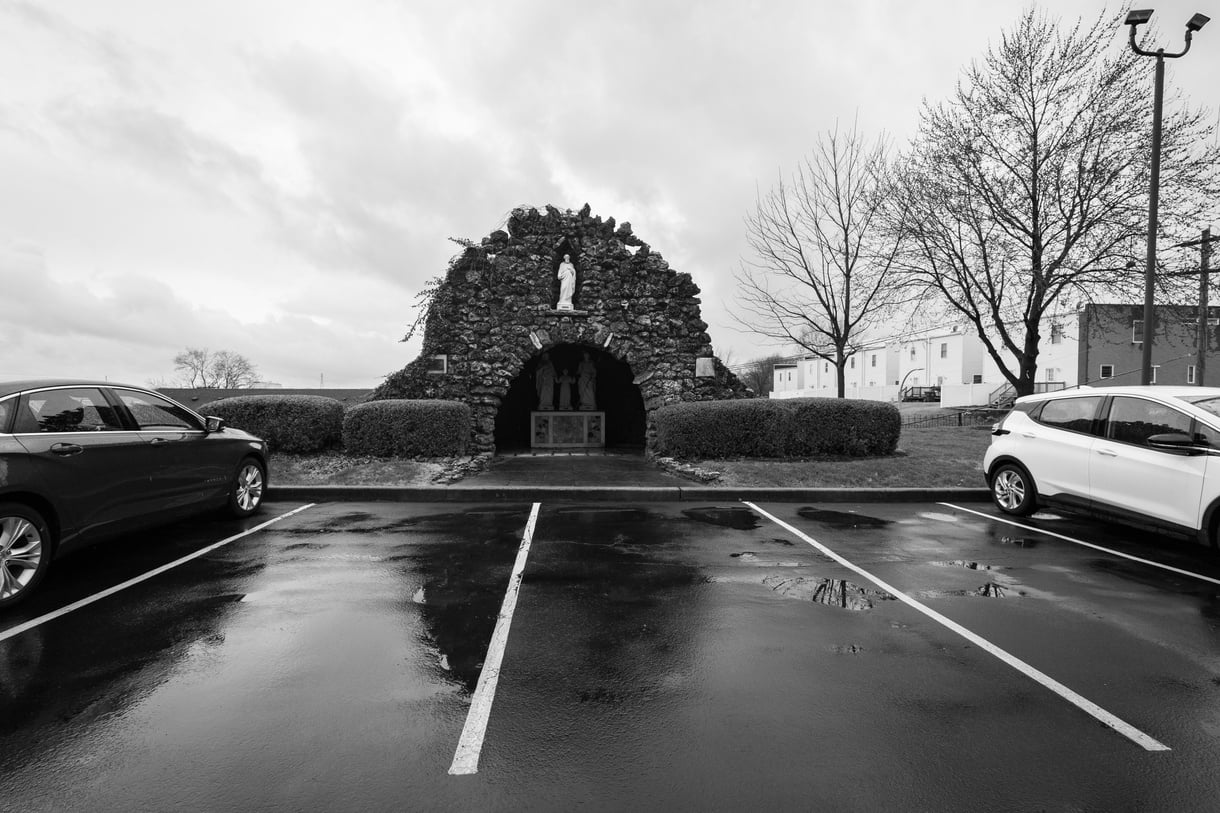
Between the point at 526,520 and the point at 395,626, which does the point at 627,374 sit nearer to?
the point at 526,520

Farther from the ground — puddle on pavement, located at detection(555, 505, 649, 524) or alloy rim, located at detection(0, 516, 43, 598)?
alloy rim, located at detection(0, 516, 43, 598)

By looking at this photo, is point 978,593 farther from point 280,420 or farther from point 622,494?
point 280,420

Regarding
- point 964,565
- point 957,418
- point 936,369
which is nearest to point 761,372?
point 936,369

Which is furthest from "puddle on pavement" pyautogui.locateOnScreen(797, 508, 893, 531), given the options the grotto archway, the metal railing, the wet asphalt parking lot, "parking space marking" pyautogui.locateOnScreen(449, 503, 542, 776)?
the metal railing

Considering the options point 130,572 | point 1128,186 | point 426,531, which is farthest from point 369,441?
point 1128,186

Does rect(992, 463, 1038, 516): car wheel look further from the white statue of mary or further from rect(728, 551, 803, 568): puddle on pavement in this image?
the white statue of mary

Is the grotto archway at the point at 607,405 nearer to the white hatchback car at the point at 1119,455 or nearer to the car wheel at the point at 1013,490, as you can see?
the car wheel at the point at 1013,490

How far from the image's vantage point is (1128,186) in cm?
1355

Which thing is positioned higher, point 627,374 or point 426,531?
point 627,374

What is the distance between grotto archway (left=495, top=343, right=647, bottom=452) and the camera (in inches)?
703

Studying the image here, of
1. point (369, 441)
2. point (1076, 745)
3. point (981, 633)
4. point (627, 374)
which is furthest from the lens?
point (627, 374)

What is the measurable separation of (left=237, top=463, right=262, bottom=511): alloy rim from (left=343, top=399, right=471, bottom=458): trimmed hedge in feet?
11.8

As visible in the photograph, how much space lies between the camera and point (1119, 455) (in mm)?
6211

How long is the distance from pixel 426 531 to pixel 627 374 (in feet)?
38.4
